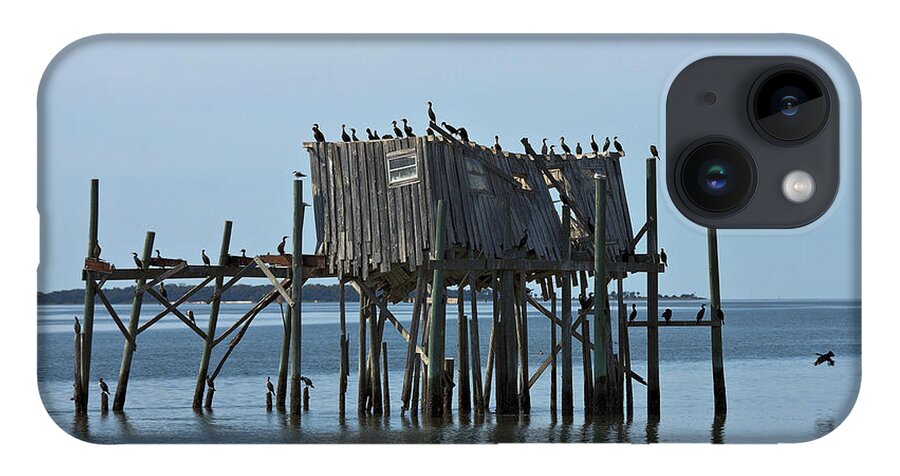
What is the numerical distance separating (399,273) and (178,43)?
1669 cm

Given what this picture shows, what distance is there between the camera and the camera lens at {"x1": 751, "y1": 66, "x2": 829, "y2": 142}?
16.6 meters

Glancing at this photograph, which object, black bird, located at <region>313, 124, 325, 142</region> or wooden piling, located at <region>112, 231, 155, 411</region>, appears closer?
black bird, located at <region>313, 124, 325, 142</region>

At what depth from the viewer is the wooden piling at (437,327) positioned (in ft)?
95.5

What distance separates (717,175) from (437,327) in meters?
13.3

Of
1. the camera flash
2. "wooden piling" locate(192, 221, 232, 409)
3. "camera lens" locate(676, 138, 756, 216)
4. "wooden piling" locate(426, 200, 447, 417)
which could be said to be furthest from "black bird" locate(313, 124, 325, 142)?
the camera flash

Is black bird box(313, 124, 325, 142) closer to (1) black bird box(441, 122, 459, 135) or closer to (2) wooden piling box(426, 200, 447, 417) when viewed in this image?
(1) black bird box(441, 122, 459, 135)

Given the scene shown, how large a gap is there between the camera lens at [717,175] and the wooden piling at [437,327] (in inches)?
489

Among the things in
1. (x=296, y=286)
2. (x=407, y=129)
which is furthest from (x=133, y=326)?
(x=407, y=129)

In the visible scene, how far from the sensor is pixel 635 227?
34.3m

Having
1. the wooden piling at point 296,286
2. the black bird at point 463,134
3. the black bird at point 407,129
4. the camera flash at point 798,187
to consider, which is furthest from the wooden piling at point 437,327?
the camera flash at point 798,187

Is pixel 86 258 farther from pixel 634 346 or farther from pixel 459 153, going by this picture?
pixel 634 346

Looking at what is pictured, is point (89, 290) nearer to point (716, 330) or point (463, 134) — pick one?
point (463, 134)

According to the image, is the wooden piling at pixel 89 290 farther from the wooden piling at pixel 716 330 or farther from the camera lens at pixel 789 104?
the camera lens at pixel 789 104

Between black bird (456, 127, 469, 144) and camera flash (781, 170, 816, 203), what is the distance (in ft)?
46.6
